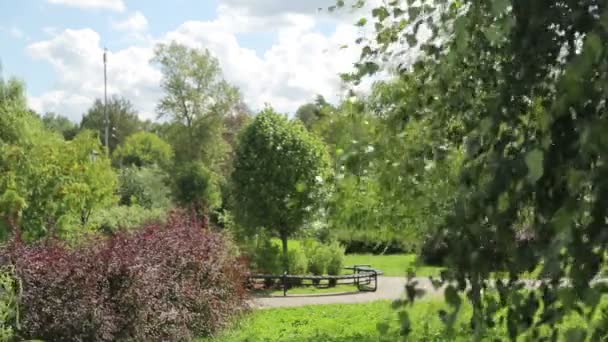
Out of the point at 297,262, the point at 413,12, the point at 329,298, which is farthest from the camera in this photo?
the point at 297,262

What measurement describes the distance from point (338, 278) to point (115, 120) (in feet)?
185

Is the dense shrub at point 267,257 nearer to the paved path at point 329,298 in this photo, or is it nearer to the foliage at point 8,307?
the paved path at point 329,298

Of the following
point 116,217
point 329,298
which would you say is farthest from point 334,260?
point 116,217

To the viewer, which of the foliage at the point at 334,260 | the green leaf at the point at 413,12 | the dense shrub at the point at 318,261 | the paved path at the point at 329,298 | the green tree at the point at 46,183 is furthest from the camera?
the foliage at the point at 334,260

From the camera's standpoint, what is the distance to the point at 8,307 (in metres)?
8.01

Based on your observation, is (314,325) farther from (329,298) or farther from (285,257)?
(285,257)

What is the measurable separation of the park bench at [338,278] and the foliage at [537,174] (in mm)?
16470

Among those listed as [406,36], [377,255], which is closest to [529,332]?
[406,36]

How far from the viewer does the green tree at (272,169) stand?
67.1 feet

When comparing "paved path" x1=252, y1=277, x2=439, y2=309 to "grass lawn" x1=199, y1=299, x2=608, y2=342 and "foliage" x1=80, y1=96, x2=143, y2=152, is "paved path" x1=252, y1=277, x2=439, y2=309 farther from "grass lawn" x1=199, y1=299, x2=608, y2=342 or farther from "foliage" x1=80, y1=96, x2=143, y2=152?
"foliage" x1=80, y1=96, x2=143, y2=152

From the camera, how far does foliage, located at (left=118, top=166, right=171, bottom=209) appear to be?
35.3m

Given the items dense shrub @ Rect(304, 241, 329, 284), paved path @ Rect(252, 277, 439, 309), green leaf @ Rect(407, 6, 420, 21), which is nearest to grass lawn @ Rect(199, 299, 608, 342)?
paved path @ Rect(252, 277, 439, 309)

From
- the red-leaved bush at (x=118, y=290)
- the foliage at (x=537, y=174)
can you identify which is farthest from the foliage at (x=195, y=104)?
the foliage at (x=537, y=174)

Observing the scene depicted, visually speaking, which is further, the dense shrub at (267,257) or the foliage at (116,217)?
the foliage at (116,217)
